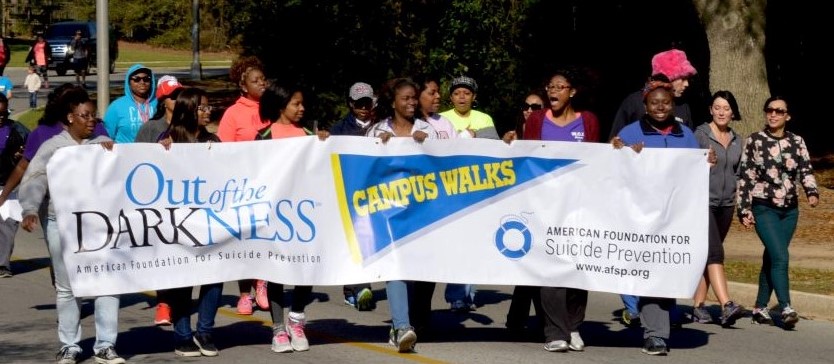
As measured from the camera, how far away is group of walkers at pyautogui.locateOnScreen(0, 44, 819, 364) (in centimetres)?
910

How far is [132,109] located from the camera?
11.7m

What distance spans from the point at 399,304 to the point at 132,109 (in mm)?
3535

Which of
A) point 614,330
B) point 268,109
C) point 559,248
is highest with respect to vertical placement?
point 268,109

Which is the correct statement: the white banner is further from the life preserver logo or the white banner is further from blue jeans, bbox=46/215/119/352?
blue jeans, bbox=46/215/119/352

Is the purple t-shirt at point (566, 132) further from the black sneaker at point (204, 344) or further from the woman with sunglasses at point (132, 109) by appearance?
the woman with sunglasses at point (132, 109)

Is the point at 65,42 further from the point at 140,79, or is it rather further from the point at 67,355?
the point at 67,355

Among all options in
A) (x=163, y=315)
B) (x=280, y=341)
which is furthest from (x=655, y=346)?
(x=163, y=315)

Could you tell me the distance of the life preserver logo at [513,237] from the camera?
9.49 m

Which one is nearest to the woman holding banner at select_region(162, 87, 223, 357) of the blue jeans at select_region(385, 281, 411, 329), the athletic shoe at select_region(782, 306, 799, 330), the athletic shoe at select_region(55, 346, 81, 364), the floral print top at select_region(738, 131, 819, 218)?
the athletic shoe at select_region(55, 346, 81, 364)

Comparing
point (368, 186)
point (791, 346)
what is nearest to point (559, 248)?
point (368, 186)

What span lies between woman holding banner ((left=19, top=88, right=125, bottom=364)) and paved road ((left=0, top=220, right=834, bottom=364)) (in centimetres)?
39

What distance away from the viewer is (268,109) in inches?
394

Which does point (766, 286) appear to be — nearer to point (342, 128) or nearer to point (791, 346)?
point (791, 346)

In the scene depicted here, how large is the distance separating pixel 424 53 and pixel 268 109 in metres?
14.7
